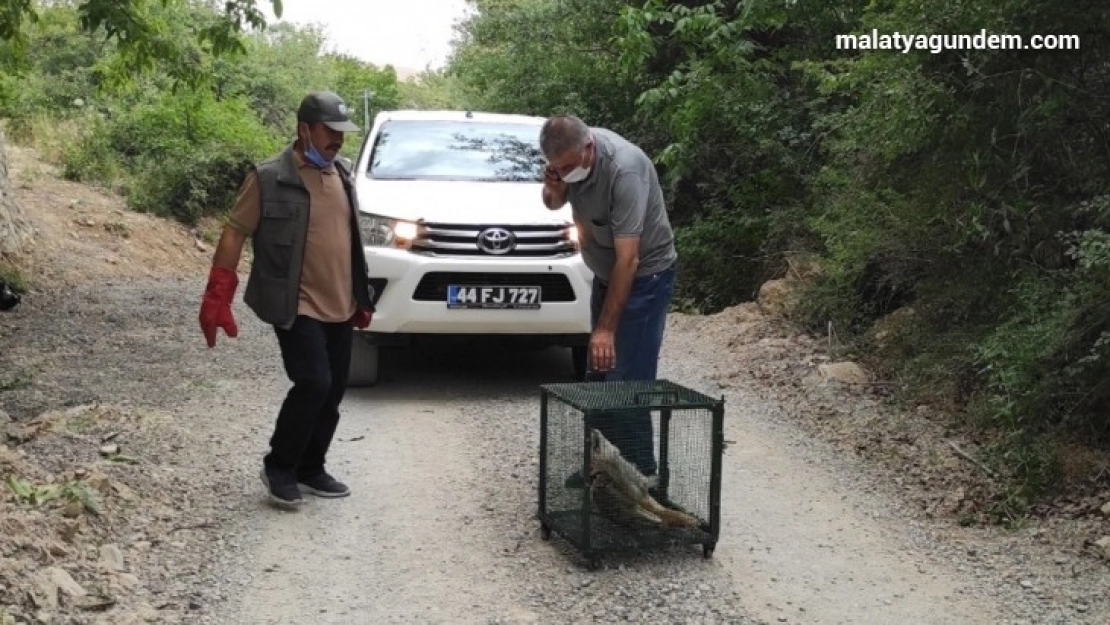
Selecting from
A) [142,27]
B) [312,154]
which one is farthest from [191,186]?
[312,154]

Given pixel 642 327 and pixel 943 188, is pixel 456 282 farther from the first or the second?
pixel 943 188

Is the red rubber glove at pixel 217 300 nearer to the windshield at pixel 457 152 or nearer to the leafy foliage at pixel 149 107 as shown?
the windshield at pixel 457 152

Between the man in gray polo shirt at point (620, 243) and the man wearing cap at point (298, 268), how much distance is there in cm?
99

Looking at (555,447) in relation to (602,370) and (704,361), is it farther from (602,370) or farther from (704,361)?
(704,361)

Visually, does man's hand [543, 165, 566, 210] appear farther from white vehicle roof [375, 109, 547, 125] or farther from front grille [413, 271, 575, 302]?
white vehicle roof [375, 109, 547, 125]

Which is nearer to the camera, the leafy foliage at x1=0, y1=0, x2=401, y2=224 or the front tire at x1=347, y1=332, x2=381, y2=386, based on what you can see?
the front tire at x1=347, y1=332, x2=381, y2=386

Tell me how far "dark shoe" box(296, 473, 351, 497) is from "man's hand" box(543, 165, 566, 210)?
170 centimetres

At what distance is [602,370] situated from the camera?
5281 millimetres

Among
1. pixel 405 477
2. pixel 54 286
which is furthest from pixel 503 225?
pixel 54 286

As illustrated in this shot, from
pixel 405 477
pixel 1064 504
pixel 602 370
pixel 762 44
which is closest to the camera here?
pixel 602 370

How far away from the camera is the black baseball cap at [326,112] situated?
5.36 m

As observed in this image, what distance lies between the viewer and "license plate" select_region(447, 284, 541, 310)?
7.58 metres

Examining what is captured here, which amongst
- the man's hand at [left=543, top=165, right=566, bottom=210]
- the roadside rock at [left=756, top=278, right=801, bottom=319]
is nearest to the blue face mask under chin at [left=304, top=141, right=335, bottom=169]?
the man's hand at [left=543, top=165, right=566, bottom=210]

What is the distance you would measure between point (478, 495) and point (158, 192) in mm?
13854
